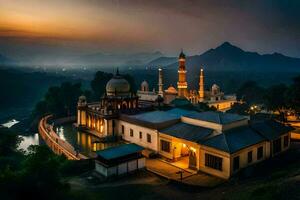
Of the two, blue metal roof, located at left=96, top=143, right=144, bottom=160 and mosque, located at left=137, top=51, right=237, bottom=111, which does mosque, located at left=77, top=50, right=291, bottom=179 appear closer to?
blue metal roof, located at left=96, top=143, right=144, bottom=160

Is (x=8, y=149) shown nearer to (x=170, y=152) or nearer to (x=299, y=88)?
(x=170, y=152)

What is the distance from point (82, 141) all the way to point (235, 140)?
24.7 metres

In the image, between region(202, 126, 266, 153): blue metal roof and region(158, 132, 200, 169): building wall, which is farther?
region(158, 132, 200, 169): building wall

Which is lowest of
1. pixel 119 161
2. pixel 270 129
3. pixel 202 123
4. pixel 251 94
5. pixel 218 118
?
pixel 119 161

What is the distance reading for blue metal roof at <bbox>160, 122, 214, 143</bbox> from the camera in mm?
30019

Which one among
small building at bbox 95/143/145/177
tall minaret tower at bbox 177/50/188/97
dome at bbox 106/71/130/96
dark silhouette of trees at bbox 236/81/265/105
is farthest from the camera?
dark silhouette of trees at bbox 236/81/265/105

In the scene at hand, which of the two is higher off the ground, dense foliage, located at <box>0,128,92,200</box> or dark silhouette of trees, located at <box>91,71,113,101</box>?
dark silhouette of trees, located at <box>91,71,113,101</box>

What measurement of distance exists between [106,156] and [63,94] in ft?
152

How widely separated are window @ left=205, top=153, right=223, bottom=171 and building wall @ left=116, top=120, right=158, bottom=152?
837cm

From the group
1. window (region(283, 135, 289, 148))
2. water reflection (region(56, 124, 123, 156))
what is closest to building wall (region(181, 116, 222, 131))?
window (region(283, 135, 289, 148))

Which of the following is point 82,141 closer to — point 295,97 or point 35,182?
point 35,182

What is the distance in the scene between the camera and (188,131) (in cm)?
3192

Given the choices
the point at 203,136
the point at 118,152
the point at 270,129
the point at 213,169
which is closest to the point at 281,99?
the point at 270,129

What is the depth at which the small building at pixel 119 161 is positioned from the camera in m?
27.1
